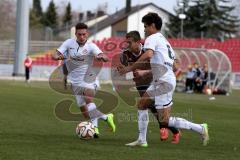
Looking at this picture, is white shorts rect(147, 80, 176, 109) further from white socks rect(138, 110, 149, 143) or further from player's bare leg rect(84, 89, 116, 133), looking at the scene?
player's bare leg rect(84, 89, 116, 133)

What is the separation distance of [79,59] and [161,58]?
2713 millimetres

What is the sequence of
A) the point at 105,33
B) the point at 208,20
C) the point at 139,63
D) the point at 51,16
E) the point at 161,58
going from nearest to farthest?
1. the point at 139,63
2. the point at 161,58
3. the point at 208,20
4. the point at 105,33
5. the point at 51,16

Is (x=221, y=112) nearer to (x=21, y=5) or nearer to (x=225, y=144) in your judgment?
(x=225, y=144)

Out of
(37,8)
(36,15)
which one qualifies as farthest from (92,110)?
(37,8)

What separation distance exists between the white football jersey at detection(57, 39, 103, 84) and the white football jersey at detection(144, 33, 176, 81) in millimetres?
2205

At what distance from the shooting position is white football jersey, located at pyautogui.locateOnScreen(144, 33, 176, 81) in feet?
33.7

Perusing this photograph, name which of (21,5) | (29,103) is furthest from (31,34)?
(29,103)

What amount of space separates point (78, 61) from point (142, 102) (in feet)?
7.70

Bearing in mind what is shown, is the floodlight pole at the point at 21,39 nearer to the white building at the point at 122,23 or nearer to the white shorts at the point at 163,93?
the white shorts at the point at 163,93

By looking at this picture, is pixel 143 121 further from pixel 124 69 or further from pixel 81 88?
pixel 81 88

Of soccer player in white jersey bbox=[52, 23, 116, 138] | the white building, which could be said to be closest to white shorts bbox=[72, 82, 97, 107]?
soccer player in white jersey bbox=[52, 23, 116, 138]

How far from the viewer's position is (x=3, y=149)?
9562mm

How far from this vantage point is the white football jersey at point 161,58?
10.3 m

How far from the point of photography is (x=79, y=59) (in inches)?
499
